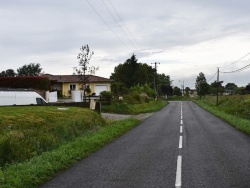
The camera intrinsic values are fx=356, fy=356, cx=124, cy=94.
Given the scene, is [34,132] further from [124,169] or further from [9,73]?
[9,73]

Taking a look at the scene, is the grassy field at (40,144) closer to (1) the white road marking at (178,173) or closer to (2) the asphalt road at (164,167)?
(2) the asphalt road at (164,167)

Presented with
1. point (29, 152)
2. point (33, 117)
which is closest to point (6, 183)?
point (29, 152)

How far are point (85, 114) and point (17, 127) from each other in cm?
878

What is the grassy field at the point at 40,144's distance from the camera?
322 inches

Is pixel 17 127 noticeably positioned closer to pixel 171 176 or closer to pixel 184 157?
pixel 184 157

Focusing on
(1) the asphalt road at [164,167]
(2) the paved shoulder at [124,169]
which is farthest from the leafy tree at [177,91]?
(2) the paved shoulder at [124,169]

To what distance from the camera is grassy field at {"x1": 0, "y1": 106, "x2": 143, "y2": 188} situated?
818 centimetres

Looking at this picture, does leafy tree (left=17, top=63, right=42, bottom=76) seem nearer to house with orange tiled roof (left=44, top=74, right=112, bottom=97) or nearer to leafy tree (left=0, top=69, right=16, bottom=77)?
leafy tree (left=0, top=69, right=16, bottom=77)

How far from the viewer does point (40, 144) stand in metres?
13.3

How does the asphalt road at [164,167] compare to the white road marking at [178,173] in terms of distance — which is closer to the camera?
the white road marking at [178,173]

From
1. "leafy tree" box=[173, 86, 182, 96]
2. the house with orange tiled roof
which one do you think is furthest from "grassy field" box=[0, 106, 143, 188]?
"leafy tree" box=[173, 86, 182, 96]

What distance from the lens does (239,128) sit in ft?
68.1

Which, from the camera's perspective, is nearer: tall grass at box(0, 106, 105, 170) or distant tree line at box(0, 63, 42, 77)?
tall grass at box(0, 106, 105, 170)

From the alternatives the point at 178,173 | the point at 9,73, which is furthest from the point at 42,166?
the point at 9,73
